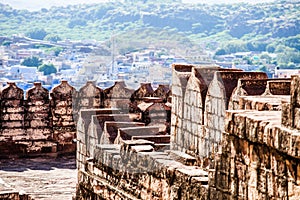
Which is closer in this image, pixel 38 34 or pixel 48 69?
pixel 48 69

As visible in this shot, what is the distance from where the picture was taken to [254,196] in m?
8.16

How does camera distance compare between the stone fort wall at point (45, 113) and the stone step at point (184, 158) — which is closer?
the stone step at point (184, 158)

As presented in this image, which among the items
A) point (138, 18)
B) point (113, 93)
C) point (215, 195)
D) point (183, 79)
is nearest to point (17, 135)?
point (113, 93)

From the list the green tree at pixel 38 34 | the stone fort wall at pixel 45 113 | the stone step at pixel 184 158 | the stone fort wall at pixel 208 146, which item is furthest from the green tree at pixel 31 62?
the stone step at pixel 184 158

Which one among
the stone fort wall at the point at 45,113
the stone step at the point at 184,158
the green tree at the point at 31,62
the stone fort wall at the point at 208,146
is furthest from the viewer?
the green tree at the point at 31,62

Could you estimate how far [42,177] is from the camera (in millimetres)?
18094

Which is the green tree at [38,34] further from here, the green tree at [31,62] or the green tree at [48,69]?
the green tree at [48,69]

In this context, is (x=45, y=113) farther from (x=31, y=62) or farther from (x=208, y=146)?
(x=31, y=62)

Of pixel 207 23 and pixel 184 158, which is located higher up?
pixel 207 23

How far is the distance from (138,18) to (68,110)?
49.4ft

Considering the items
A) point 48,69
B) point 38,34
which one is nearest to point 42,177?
point 48,69

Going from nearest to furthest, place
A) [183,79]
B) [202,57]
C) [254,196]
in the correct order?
[254,196] < [183,79] < [202,57]

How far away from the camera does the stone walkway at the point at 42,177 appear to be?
16391 mm

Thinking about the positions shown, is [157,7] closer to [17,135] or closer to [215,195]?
[17,135]
